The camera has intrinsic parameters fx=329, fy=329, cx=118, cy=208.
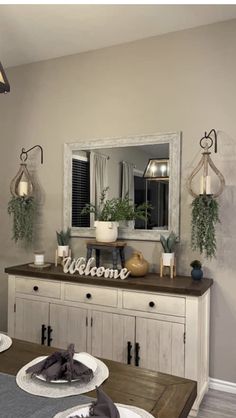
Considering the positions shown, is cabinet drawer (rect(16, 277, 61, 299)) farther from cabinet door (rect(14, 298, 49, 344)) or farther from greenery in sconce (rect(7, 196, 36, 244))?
greenery in sconce (rect(7, 196, 36, 244))

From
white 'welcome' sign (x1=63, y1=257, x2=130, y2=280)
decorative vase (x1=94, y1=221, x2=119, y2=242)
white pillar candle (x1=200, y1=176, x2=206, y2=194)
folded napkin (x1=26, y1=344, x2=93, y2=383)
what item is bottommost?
folded napkin (x1=26, y1=344, x2=93, y2=383)

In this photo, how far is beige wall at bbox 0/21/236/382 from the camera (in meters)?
2.58

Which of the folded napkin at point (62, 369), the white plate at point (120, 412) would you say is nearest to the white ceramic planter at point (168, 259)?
the folded napkin at point (62, 369)

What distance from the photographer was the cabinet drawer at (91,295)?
8.12 ft

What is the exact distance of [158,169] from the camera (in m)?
2.79

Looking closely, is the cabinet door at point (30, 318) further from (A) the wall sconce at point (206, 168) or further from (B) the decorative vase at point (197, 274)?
(A) the wall sconce at point (206, 168)

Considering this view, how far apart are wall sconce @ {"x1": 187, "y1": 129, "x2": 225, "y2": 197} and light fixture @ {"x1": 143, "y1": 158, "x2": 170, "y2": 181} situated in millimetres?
221

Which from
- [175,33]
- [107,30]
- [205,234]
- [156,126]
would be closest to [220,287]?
[205,234]

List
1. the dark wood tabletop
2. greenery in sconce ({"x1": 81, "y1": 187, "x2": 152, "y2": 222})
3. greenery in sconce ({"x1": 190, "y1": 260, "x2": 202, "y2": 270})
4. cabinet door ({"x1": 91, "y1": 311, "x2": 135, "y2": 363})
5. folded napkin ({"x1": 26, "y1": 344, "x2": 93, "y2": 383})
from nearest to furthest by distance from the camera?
the dark wood tabletop, folded napkin ({"x1": 26, "y1": 344, "x2": 93, "y2": 383}), cabinet door ({"x1": 91, "y1": 311, "x2": 135, "y2": 363}), greenery in sconce ({"x1": 190, "y1": 260, "x2": 202, "y2": 270}), greenery in sconce ({"x1": 81, "y1": 187, "x2": 152, "y2": 222})

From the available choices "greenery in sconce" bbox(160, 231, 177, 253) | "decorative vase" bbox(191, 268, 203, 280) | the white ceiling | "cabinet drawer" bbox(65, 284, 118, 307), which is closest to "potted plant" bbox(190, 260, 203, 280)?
"decorative vase" bbox(191, 268, 203, 280)

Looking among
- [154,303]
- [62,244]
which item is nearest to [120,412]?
[154,303]

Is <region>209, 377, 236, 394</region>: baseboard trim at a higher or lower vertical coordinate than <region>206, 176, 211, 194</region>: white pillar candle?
lower

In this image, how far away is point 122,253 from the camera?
111 inches

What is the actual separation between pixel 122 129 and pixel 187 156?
66 cm
